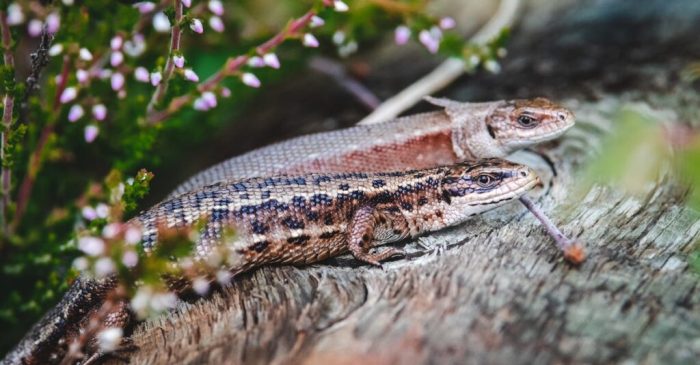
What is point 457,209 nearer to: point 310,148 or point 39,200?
point 310,148

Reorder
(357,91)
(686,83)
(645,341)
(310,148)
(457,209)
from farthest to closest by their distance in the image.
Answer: (357,91) → (686,83) → (310,148) → (457,209) → (645,341)

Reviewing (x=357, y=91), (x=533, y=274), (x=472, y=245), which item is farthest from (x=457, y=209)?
(x=357, y=91)

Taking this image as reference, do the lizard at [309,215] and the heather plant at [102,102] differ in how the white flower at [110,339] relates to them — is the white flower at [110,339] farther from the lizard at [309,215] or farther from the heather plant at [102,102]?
the heather plant at [102,102]

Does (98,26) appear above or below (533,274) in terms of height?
above

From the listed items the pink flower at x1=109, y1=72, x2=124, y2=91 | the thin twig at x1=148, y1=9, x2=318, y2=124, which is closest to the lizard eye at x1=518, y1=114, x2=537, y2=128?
the thin twig at x1=148, y1=9, x2=318, y2=124

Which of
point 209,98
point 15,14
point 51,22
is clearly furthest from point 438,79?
point 15,14

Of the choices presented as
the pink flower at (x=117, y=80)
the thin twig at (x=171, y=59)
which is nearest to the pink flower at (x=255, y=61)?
the thin twig at (x=171, y=59)
